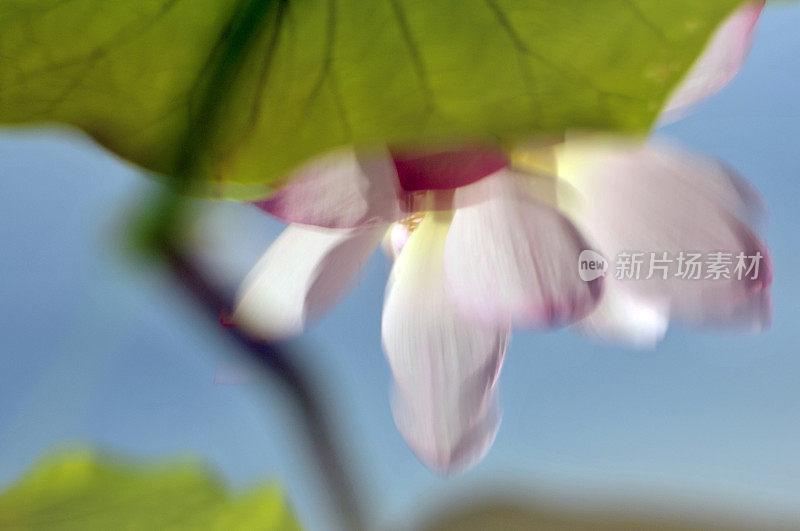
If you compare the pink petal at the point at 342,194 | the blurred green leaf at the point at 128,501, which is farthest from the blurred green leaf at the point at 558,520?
the pink petal at the point at 342,194

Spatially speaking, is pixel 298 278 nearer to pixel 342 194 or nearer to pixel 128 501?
pixel 342 194

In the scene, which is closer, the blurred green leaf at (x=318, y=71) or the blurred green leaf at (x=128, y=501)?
the blurred green leaf at (x=318, y=71)

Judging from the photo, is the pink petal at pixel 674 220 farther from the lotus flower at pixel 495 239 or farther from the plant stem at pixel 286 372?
the plant stem at pixel 286 372

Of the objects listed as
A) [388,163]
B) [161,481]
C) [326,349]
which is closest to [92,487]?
[161,481]

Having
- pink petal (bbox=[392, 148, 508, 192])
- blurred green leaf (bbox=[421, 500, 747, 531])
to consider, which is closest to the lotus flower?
pink petal (bbox=[392, 148, 508, 192])

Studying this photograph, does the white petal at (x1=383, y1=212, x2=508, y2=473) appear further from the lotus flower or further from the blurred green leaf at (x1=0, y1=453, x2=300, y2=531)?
the blurred green leaf at (x1=0, y1=453, x2=300, y2=531)

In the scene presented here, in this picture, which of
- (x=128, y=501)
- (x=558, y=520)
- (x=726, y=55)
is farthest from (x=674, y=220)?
(x=128, y=501)

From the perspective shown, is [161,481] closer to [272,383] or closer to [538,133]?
[272,383]
